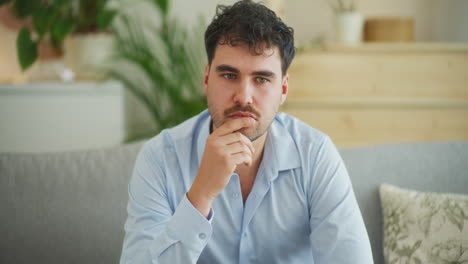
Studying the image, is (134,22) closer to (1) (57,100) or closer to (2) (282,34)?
→ (1) (57,100)

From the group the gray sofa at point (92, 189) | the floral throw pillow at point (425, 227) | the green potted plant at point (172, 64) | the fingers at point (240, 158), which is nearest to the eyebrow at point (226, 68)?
the fingers at point (240, 158)

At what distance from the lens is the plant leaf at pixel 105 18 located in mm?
2939

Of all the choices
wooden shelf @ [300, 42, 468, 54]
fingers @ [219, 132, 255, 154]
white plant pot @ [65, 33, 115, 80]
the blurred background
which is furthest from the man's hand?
white plant pot @ [65, 33, 115, 80]

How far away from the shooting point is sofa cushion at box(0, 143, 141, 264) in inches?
59.5

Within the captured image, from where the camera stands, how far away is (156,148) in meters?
1.39

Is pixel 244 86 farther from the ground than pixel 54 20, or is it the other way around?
pixel 54 20

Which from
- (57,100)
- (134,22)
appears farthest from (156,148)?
(134,22)

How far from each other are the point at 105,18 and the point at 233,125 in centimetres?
203

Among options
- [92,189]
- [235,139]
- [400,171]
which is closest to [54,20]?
[92,189]

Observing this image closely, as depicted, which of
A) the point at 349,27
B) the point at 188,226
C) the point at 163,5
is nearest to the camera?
the point at 188,226

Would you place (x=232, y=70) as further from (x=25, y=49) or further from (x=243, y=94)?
(x=25, y=49)

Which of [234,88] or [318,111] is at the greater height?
[234,88]

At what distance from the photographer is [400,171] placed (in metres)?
1.64

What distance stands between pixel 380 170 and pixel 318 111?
4.44 ft
